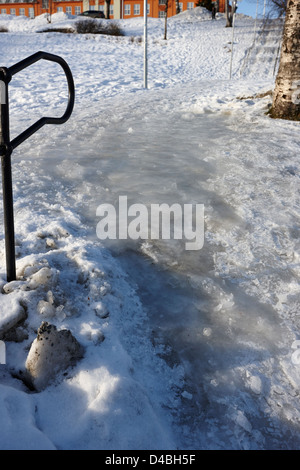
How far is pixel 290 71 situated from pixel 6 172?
5296 millimetres

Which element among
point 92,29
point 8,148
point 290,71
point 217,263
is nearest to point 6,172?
point 8,148

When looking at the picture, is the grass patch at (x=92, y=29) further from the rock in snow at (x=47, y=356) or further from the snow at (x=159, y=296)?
the rock in snow at (x=47, y=356)

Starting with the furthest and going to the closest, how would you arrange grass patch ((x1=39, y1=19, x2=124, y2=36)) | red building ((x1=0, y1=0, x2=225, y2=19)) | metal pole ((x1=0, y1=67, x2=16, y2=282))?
red building ((x1=0, y1=0, x2=225, y2=19)) < grass patch ((x1=39, y1=19, x2=124, y2=36)) < metal pole ((x1=0, y1=67, x2=16, y2=282))

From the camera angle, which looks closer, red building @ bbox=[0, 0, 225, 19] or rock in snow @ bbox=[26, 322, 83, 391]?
rock in snow @ bbox=[26, 322, 83, 391]

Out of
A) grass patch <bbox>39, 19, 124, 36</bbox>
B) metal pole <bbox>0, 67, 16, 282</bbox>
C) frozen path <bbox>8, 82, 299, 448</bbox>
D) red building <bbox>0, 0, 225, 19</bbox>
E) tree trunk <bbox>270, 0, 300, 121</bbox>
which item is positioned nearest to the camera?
frozen path <bbox>8, 82, 299, 448</bbox>

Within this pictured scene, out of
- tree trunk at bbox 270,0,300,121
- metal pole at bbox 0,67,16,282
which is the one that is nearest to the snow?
metal pole at bbox 0,67,16,282

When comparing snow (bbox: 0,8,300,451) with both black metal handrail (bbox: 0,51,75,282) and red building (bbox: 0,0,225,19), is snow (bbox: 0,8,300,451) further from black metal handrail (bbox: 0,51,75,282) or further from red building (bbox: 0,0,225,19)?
red building (bbox: 0,0,225,19)

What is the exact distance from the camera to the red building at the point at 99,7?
40.4 meters

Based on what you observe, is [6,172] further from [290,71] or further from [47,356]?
[290,71]

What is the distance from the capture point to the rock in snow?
1440 mm

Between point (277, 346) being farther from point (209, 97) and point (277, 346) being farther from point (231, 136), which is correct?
point (209, 97)

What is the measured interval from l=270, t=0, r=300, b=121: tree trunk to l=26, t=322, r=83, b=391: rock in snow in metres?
5.63

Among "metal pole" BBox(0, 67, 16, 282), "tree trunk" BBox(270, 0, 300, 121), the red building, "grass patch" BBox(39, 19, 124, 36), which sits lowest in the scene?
"metal pole" BBox(0, 67, 16, 282)
